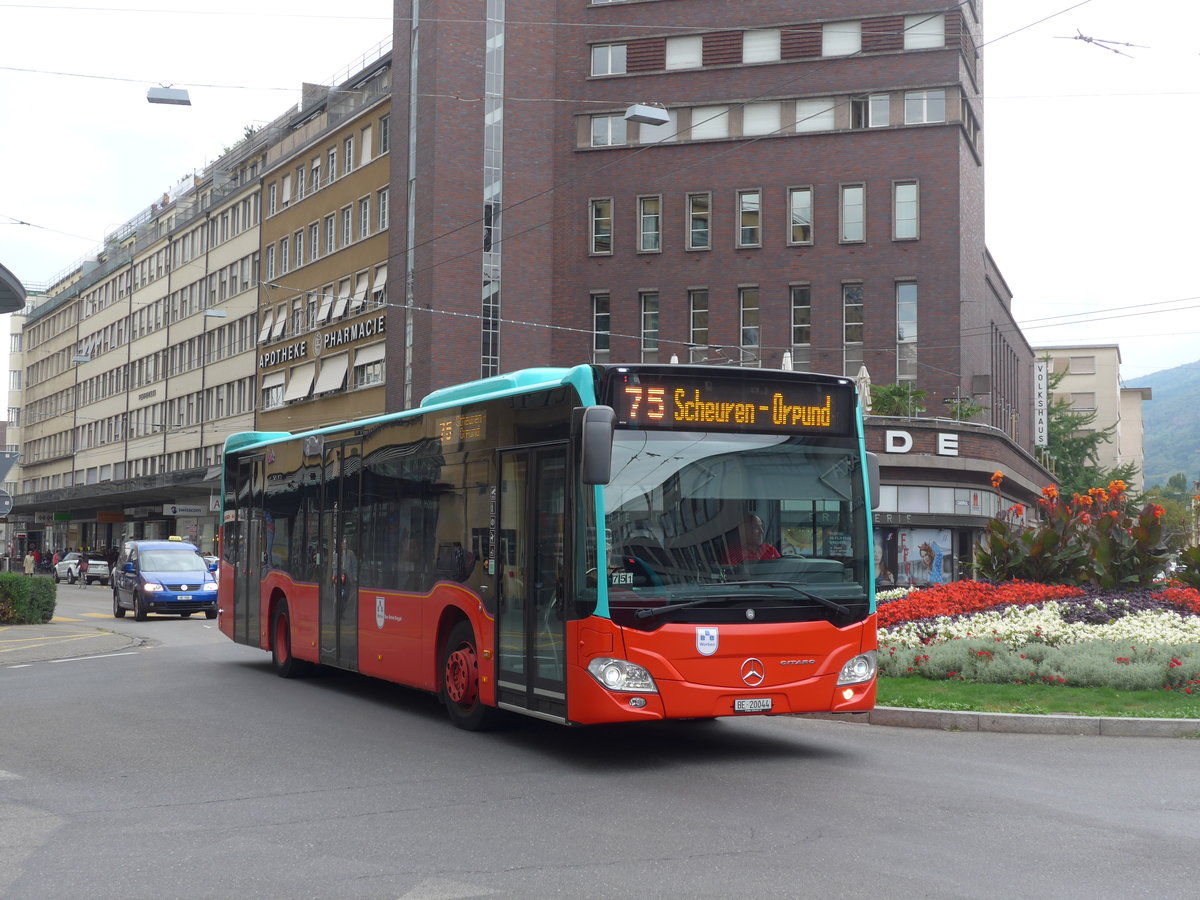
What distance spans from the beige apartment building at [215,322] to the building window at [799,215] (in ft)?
54.1

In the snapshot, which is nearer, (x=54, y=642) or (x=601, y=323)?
(x=54, y=642)

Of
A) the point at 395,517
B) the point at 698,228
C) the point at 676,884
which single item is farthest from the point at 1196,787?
the point at 698,228

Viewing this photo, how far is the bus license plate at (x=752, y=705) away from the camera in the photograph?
1005 centimetres

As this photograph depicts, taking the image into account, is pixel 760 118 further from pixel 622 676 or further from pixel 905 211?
pixel 622 676

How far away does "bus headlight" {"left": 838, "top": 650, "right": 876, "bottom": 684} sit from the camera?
1054cm

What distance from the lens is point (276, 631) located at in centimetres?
1762

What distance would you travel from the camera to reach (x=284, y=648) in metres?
17.3

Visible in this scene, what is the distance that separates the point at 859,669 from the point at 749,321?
42.0 m

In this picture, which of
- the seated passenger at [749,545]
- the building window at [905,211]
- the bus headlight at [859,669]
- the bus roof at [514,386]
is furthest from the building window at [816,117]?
the seated passenger at [749,545]

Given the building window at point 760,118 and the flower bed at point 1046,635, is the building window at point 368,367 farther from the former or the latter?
the flower bed at point 1046,635

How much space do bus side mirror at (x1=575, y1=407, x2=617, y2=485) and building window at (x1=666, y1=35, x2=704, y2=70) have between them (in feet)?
149

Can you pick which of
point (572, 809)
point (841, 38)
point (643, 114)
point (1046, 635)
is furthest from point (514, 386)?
point (841, 38)

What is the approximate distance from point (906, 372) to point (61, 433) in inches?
2891

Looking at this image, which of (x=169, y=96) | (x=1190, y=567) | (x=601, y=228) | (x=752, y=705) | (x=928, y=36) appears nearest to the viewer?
(x=752, y=705)
